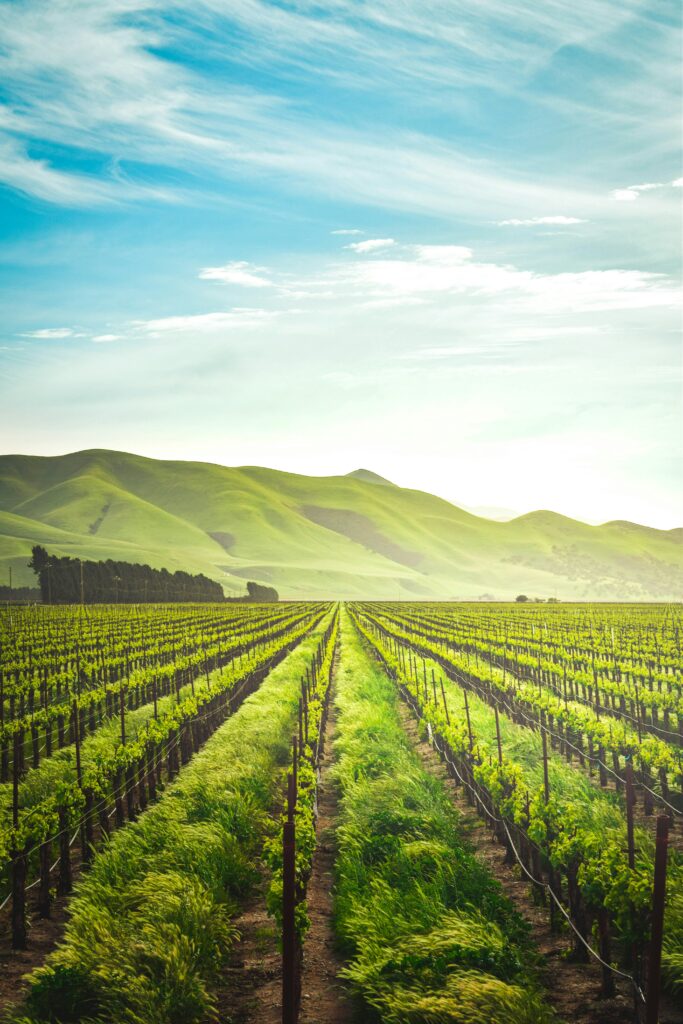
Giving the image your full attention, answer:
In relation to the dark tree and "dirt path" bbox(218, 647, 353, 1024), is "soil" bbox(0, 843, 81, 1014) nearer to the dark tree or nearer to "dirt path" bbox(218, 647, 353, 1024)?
"dirt path" bbox(218, 647, 353, 1024)

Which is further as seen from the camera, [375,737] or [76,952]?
[375,737]

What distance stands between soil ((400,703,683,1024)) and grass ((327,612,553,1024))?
319 millimetres

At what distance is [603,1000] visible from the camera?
311 inches

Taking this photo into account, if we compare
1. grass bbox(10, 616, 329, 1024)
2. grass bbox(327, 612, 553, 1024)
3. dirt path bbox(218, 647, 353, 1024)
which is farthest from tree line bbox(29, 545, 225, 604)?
dirt path bbox(218, 647, 353, 1024)

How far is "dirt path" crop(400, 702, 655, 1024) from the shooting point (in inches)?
299

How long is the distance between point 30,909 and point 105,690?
48.2 feet

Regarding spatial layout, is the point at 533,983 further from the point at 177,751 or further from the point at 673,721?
the point at 673,721

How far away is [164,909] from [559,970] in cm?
450

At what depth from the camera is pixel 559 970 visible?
8531 mm

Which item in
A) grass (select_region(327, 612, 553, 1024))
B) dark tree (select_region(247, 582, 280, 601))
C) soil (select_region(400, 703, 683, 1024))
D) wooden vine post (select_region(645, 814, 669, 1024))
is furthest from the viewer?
dark tree (select_region(247, 582, 280, 601))

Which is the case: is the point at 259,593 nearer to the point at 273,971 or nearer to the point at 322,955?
the point at 322,955

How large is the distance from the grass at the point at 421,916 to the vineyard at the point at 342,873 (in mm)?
28

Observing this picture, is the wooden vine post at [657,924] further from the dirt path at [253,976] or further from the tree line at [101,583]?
the tree line at [101,583]

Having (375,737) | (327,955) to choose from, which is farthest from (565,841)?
(375,737)
